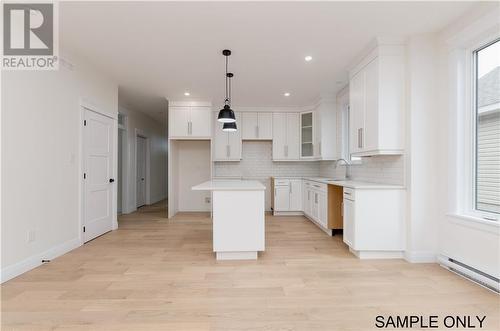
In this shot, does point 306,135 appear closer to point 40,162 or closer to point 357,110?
point 357,110

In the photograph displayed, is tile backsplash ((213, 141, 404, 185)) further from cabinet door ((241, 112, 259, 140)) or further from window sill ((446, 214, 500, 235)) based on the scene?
window sill ((446, 214, 500, 235))

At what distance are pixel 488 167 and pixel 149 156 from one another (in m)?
7.50

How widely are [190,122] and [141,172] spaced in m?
2.84

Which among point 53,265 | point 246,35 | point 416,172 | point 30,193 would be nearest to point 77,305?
point 53,265

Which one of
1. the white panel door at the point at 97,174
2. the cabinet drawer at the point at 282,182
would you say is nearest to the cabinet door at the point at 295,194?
the cabinet drawer at the point at 282,182

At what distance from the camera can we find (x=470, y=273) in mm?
2475

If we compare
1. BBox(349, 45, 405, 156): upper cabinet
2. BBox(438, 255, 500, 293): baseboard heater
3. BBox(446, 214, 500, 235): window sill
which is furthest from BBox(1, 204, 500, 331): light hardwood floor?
BBox(349, 45, 405, 156): upper cabinet

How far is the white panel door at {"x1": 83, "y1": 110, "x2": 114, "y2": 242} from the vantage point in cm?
388

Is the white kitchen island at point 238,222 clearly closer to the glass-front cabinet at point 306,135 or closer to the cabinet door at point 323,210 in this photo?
the cabinet door at point 323,210

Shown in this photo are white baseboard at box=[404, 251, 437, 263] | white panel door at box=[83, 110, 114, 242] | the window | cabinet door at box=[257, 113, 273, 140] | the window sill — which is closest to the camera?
the window sill

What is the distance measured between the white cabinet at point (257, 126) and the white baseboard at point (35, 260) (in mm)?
4029

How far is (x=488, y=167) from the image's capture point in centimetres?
252

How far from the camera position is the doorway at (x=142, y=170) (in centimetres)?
723

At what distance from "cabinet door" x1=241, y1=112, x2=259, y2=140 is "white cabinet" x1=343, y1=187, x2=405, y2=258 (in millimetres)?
3553
